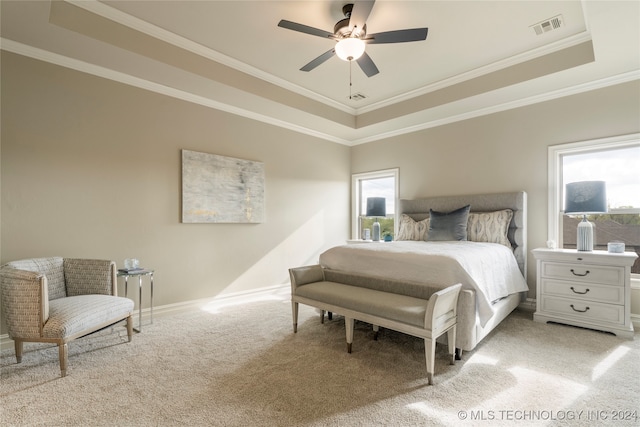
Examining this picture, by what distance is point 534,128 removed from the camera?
160 inches

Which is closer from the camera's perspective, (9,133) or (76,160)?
(9,133)

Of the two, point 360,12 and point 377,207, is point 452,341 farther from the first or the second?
point 377,207

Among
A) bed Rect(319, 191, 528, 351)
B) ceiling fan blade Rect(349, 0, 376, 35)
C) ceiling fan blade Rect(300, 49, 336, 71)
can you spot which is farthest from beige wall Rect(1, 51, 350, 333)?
ceiling fan blade Rect(349, 0, 376, 35)

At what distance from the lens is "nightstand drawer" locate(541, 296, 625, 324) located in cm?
→ 303

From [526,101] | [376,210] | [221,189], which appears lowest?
[376,210]

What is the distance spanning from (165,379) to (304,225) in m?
3.40

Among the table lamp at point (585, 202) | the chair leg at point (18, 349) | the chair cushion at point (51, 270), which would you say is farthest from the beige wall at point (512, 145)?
the chair leg at point (18, 349)

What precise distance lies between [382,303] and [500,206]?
265cm

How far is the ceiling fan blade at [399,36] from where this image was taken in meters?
2.47

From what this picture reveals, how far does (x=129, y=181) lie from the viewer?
3551 millimetres

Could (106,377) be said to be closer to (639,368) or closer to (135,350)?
(135,350)

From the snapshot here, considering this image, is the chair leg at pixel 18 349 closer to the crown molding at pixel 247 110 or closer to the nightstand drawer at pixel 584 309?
the crown molding at pixel 247 110

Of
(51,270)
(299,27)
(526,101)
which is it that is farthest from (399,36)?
(51,270)

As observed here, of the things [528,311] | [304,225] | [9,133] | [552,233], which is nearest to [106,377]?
[9,133]
